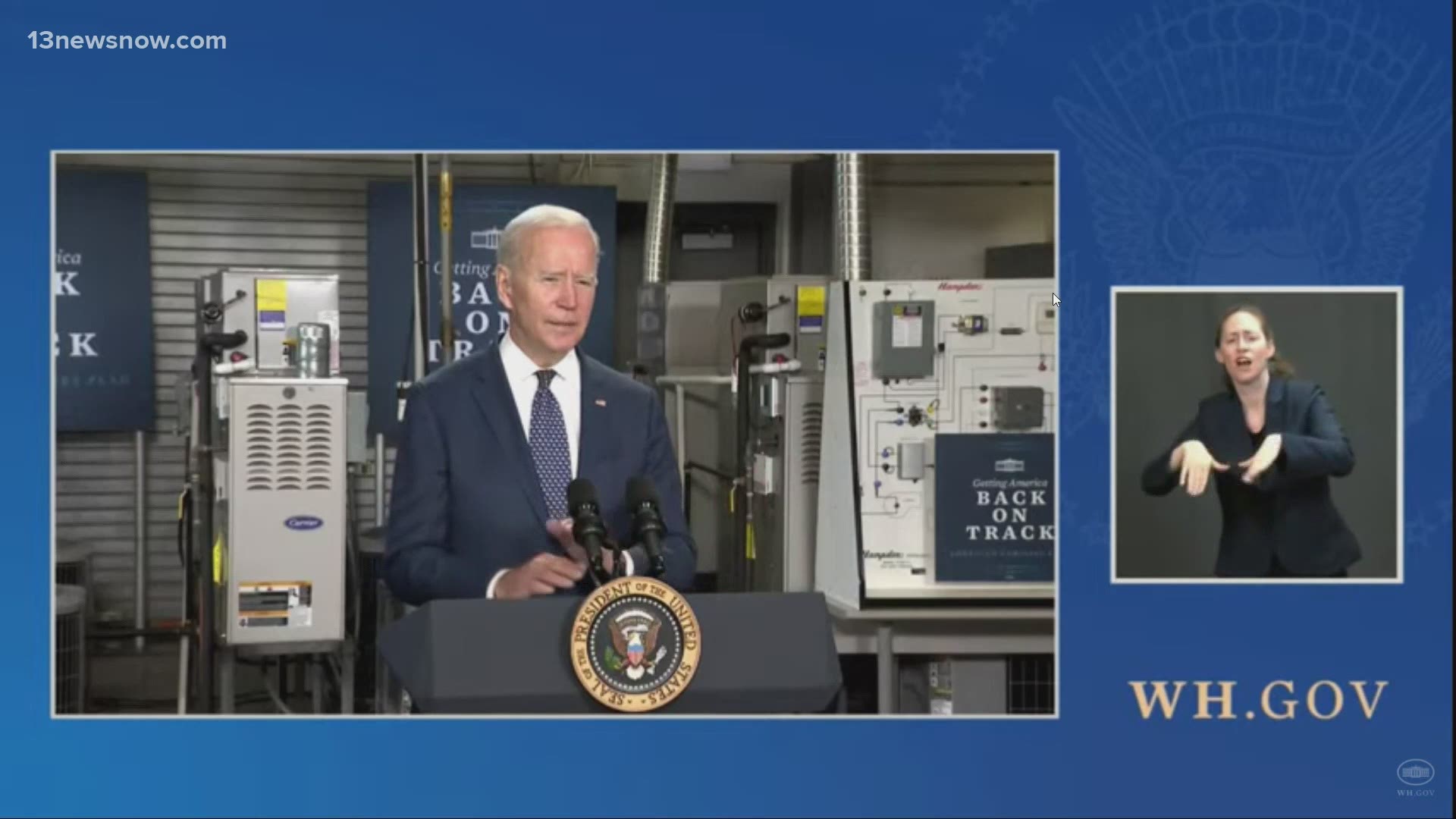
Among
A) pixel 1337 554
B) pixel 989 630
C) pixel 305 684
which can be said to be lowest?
pixel 305 684

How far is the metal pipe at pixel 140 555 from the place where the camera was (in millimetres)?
9961

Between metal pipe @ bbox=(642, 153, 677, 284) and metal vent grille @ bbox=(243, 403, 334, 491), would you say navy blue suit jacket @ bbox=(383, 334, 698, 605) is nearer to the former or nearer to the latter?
metal vent grille @ bbox=(243, 403, 334, 491)

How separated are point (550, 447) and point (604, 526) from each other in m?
0.94

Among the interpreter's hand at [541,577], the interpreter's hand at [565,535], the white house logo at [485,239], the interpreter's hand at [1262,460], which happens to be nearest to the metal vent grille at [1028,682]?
the interpreter's hand at [1262,460]

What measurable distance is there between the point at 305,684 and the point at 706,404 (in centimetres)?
259

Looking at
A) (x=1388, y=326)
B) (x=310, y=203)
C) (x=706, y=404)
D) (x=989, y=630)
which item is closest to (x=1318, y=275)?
(x=1388, y=326)

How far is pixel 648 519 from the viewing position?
343 cm

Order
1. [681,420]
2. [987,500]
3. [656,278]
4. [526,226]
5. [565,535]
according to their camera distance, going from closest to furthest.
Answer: [565,535], [526,226], [987,500], [681,420], [656,278]

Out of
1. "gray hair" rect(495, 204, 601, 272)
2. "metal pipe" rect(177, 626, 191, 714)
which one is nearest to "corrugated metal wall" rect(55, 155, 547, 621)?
"metal pipe" rect(177, 626, 191, 714)

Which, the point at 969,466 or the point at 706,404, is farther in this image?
the point at 706,404

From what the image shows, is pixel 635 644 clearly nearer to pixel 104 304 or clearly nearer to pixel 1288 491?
pixel 1288 491

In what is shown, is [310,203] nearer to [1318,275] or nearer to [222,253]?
[222,253]

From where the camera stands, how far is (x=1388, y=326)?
3885 millimetres

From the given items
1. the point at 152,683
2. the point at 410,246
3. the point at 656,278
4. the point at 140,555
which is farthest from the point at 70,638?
the point at 656,278
